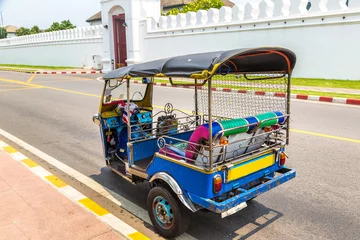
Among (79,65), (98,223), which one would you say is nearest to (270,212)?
(98,223)

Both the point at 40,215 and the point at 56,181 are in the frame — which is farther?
the point at 56,181

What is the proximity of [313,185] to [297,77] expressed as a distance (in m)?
12.2

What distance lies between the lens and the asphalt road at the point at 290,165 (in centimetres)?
340

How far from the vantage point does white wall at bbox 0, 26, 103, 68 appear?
2747 cm

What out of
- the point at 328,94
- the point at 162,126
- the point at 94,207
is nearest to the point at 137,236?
Answer: the point at 94,207

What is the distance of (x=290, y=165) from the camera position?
5.07m

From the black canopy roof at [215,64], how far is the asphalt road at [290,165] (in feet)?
5.19

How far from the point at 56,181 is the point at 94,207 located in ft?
3.53

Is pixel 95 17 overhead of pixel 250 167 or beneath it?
overhead

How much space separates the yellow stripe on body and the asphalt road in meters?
0.60

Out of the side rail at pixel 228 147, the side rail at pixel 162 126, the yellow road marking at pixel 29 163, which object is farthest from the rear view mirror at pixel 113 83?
the yellow road marking at pixel 29 163

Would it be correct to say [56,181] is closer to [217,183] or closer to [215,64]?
[217,183]

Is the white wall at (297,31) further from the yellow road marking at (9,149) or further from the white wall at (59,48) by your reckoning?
the yellow road marking at (9,149)

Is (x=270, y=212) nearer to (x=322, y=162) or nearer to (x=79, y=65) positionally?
(x=322, y=162)
